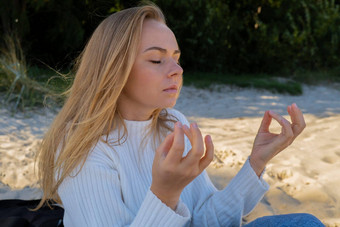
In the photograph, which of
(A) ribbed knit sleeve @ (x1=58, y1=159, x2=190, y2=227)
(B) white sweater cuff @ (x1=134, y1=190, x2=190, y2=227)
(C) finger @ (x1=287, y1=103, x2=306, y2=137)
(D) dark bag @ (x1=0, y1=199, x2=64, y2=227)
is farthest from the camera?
(D) dark bag @ (x1=0, y1=199, x2=64, y2=227)

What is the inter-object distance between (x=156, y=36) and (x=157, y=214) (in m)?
0.71

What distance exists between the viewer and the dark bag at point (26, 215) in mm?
2145

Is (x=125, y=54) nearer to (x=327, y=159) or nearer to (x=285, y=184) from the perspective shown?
(x=285, y=184)

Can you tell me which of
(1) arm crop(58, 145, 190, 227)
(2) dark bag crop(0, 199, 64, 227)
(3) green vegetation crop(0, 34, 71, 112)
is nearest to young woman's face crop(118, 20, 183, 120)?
(1) arm crop(58, 145, 190, 227)

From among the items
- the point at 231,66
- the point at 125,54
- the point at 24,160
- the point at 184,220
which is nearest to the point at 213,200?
the point at 184,220

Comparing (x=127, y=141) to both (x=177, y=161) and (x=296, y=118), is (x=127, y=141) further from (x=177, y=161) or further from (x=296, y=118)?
(x=296, y=118)

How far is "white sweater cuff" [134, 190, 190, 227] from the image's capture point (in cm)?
120

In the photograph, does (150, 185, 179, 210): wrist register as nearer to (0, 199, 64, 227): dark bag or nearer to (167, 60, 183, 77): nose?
(167, 60, 183, 77): nose

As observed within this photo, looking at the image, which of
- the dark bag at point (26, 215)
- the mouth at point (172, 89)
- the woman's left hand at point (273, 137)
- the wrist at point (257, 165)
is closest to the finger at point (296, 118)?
the woman's left hand at point (273, 137)

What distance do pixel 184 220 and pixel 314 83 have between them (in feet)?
27.3

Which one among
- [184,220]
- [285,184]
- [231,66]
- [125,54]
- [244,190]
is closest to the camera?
[184,220]

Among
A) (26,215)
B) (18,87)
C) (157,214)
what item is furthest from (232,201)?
(18,87)

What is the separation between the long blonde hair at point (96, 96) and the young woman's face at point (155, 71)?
41 mm

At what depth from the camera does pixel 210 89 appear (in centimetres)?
761
